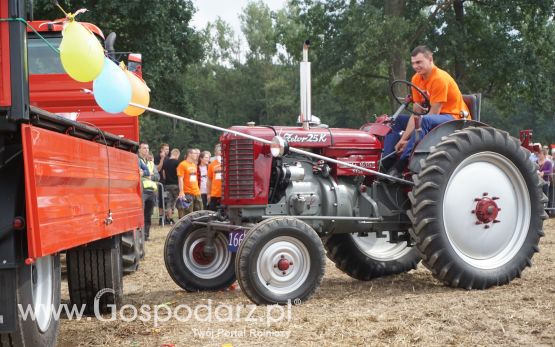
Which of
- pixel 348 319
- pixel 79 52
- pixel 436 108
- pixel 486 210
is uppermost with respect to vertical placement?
pixel 79 52

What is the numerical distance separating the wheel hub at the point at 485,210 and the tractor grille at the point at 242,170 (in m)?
2.12

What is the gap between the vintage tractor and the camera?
22.4 ft

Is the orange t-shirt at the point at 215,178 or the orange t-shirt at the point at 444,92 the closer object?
the orange t-shirt at the point at 444,92

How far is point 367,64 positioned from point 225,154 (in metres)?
18.0

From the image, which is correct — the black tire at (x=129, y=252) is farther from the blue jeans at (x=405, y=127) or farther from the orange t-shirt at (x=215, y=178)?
the orange t-shirt at (x=215, y=178)

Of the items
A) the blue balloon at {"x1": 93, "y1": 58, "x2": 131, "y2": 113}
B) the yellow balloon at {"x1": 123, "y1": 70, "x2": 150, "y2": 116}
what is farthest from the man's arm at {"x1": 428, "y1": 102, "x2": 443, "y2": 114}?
the blue balloon at {"x1": 93, "y1": 58, "x2": 131, "y2": 113}

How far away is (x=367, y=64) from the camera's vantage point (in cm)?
2444

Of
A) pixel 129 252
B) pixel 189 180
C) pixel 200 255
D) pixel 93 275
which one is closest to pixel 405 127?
pixel 200 255

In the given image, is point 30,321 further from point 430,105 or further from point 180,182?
point 180,182

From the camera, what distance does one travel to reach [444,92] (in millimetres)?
7375

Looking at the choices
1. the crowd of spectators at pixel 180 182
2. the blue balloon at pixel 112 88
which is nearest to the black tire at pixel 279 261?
the blue balloon at pixel 112 88

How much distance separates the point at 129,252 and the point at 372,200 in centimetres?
284

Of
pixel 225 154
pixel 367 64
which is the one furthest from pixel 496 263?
pixel 367 64

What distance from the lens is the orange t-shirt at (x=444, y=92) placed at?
7352mm
